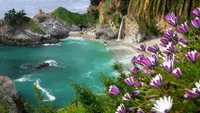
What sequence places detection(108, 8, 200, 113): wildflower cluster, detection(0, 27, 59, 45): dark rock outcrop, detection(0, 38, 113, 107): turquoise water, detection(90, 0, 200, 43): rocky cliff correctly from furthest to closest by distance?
detection(0, 27, 59, 45): dark rock outcrop → detection(90, 0, 200, 43): rocky cliff → detection(0, 38, 113, 107): turquoise water → detection(108, 8, 200, 113): wildflower cluster

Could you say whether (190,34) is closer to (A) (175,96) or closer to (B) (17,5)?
(A) (175,96)

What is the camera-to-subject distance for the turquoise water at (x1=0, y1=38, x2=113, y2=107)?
24609 millimetres

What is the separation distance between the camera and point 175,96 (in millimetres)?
2865

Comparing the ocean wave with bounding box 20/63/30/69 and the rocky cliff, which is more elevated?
the rocky cliff

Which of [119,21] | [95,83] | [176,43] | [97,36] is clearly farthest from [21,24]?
[176,43]

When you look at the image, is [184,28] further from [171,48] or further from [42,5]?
[42,5]

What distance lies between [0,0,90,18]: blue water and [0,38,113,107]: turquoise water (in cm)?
3479

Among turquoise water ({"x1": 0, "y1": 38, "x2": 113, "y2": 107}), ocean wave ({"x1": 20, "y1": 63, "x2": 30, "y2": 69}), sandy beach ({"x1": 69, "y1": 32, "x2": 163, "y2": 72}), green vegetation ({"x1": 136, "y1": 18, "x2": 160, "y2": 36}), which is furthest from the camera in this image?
green vegetation ({"x1": 136, "y1": 18, "x2": 160, "y2": 36})

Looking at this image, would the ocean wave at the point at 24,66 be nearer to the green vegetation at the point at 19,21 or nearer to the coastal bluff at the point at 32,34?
the coastal bluff at the point at 32,34

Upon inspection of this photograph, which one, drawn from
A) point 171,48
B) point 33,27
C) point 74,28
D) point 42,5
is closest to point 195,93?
point 171,48

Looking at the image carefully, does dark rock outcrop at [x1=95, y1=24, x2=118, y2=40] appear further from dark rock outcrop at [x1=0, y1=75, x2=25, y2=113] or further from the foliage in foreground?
the foliage in foreground

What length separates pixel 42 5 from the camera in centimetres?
8456

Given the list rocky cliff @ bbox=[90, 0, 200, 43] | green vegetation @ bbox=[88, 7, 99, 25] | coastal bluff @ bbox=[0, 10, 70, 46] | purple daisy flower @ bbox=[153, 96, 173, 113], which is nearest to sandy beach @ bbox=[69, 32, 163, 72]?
rocky cliff @ bbox=[90, 0, 200, 43]

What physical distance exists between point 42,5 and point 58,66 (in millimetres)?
55667
